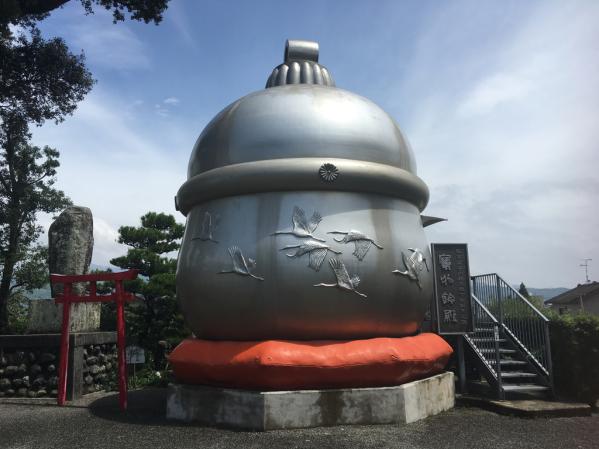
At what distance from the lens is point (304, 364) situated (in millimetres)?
7270

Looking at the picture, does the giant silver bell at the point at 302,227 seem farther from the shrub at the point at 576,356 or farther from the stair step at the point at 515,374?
the shrub at the point at 576,356

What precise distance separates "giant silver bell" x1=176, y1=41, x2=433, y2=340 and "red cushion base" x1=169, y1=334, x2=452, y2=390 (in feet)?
0.93

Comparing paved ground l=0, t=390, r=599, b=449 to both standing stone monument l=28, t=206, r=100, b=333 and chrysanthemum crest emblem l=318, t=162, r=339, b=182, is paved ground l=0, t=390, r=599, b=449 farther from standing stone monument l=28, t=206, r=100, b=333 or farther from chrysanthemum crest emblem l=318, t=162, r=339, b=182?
chrysanthemum crest emblem l=318, t=162, r=339, b=182

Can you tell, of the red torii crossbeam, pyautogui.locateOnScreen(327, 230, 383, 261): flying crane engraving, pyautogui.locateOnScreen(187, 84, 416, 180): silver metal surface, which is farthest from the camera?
the red torii crossbeam

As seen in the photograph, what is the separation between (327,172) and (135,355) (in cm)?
1069

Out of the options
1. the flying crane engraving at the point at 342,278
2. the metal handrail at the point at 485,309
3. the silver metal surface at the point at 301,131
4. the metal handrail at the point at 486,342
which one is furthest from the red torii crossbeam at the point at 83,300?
the metal handrail at the point at 485,309

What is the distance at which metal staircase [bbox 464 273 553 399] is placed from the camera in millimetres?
9781

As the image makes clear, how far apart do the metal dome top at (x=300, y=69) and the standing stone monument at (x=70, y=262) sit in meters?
6.32

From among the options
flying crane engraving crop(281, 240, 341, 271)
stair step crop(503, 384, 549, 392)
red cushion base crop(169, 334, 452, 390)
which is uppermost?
flying crane engraving crop(281, 240, 341, 271)

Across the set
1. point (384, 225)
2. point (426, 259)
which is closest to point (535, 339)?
point (426, 259)

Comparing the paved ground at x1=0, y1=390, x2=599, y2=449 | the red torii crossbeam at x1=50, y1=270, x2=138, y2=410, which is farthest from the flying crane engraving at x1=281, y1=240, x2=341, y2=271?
the red torii crossbeam at x1=50, y1=270, x2=138, y2=410

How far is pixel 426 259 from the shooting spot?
9.20 m

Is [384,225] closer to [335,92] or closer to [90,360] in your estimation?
[335,92]

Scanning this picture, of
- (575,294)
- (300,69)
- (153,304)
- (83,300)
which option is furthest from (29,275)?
(575,294)
